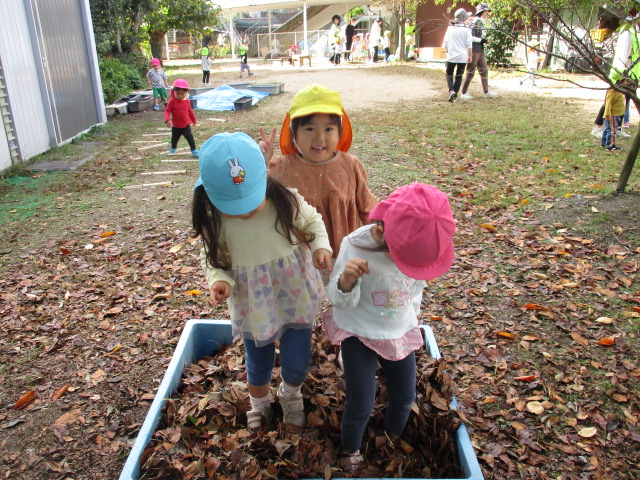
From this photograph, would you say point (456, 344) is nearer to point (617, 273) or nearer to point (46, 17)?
point (617, 273)

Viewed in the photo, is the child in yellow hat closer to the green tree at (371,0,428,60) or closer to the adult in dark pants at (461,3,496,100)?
the adult in dark pants at (461,3,496,100)

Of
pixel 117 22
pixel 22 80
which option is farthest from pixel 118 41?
pixel 22 80

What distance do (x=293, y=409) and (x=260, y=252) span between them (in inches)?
33.0

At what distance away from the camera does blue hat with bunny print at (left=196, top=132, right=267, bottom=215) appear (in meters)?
1.85

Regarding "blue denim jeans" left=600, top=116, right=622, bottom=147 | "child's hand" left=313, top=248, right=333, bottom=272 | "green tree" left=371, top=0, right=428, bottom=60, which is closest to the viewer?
"child's hand" left=313, top=248, right=333, bottom=272

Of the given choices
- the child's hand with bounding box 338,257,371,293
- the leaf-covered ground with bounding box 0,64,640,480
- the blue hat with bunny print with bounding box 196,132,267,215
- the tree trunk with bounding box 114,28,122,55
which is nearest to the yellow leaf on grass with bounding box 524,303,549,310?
the leaf-covered ground with bounding box 0,64,640,480

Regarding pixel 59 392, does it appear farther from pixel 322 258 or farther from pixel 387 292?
pixel 387 292

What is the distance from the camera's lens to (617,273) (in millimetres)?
4000

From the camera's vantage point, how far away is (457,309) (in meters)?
3.68

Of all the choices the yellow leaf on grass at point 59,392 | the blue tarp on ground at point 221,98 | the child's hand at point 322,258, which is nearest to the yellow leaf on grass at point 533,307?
the child's hand at point 322,258

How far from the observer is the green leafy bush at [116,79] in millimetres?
15883

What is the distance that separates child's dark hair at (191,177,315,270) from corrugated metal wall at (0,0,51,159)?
7.98m

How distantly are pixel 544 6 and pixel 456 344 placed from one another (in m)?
2.72

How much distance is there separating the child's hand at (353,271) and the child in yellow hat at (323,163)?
0.87m
